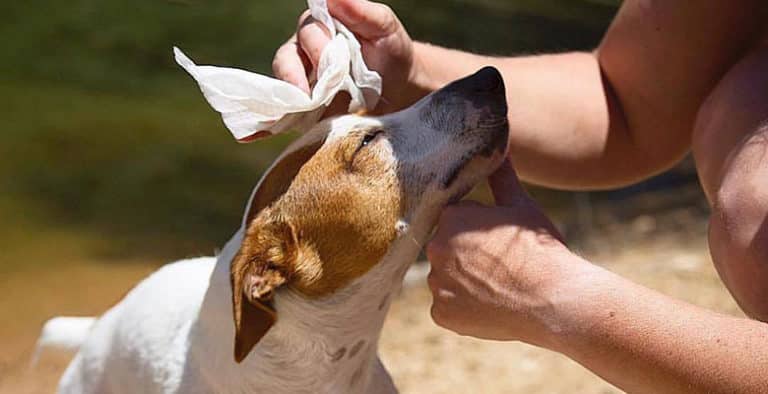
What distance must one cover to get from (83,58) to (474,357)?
3.19 metres

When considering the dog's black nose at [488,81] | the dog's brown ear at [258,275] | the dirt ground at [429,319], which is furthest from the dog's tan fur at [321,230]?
the dirt ground at [429,319]

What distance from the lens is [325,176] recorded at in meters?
1.96

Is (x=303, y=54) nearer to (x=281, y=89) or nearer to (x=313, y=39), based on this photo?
(x=313, y=39)

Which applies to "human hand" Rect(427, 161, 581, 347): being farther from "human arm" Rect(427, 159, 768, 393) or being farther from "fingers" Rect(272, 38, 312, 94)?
"fingers" Rect(272, 38, 312, 94)

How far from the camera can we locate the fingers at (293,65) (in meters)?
1.96

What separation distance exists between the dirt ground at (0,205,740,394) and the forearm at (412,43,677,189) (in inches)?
45.1

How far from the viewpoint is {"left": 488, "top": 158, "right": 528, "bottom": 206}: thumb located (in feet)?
6.20

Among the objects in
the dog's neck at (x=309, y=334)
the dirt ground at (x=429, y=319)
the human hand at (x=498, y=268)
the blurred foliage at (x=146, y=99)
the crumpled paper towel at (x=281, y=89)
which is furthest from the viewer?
the blurred foliage at (x=146, y=99)

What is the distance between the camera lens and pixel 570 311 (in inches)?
66.7

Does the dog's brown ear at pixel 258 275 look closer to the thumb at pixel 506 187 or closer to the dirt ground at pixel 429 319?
the thumb at pixel 506 187

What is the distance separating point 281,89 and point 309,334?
17.4 inches

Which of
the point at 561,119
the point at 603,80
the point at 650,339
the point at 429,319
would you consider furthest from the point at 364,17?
the point at 429,319

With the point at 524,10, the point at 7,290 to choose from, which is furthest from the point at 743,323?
the point at 524,10

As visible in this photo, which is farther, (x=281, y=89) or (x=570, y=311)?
(x=281, y=89)
